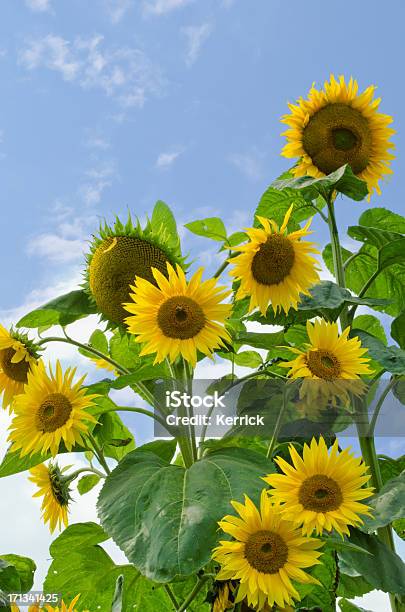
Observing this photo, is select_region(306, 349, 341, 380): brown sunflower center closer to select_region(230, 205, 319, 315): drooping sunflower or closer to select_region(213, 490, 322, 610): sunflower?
select_region(230, 205, 319, 315): drooping sunflower

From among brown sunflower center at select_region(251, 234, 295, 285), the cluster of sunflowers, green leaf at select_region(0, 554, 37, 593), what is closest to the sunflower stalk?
the cluster of sunflowers

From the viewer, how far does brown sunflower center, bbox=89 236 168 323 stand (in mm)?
1383

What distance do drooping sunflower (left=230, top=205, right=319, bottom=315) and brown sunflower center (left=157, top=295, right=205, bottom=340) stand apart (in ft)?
0.47

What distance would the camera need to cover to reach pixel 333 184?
1592 mm

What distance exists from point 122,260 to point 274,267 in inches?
10.9

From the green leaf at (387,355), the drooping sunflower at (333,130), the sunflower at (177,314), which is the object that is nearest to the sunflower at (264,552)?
the sunflower at (177,314)

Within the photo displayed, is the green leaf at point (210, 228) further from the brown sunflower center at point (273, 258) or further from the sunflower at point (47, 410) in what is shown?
the sunflower at point (47, 410)

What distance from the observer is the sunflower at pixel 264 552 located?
106cm

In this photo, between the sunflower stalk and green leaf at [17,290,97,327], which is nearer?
the sunflower stalk

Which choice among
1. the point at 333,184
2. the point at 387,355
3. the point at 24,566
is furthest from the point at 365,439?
the point at 24,566

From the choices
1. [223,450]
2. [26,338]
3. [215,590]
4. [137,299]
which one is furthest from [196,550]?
[26,338]

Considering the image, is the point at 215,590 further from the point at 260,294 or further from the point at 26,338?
the point at 26,338

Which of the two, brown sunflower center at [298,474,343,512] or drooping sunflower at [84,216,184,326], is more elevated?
drooping sunflower at [84,216,184,326]

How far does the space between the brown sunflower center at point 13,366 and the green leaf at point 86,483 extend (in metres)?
0.38
